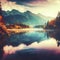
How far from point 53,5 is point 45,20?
16 centimetres

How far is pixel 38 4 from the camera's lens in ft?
5.11

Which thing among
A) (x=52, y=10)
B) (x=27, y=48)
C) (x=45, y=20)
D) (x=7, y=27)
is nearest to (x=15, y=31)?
(x=7, y=27)

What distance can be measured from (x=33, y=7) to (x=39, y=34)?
264 millimetres

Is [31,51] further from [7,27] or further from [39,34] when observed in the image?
[7,27]

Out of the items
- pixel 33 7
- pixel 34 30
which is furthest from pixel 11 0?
pixel 34 30

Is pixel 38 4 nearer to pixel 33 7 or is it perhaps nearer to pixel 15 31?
pixel 33 7

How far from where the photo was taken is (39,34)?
4.97 feet

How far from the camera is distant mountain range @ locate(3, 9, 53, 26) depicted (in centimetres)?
154

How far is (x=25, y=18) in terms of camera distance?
1.54 meters

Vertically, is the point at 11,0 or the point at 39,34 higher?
the point at 11,0

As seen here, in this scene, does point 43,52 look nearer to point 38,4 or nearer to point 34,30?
point 34,30

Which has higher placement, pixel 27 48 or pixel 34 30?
pixel 34 30

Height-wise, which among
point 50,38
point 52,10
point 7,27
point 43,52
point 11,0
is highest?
point 11,0

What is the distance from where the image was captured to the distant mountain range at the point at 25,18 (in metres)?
1.54
